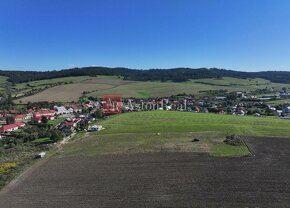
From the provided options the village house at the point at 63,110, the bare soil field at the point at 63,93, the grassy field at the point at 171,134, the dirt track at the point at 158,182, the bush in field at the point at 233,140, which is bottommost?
the village house at the point at 63,110

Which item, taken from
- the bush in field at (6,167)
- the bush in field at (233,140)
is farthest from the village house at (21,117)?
the bush in field at (233,140)

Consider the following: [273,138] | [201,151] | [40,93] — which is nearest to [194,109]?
[273,138]

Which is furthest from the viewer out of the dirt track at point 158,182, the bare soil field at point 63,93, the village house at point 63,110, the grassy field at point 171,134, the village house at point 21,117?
the bare soil field at point 63,93

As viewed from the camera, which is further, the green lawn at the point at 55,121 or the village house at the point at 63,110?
the village house at the point at 63,110

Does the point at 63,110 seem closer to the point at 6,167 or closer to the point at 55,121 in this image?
the point at 55,121

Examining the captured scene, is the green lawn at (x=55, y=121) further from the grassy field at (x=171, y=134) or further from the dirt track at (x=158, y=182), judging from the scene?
the dirt track at (x=158, y=182)

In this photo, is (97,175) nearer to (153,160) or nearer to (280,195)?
(153,160)
